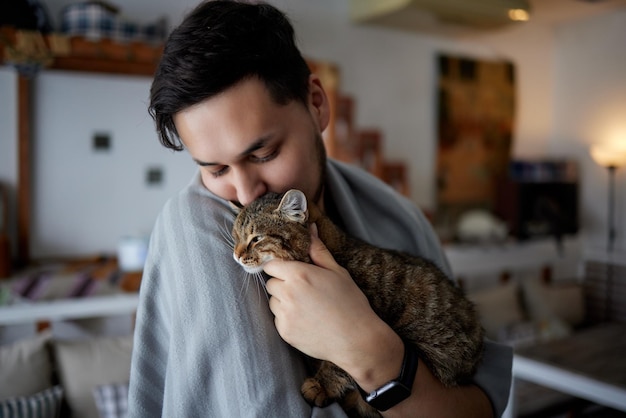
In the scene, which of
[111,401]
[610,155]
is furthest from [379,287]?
[610,155]

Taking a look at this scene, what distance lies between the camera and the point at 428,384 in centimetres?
85

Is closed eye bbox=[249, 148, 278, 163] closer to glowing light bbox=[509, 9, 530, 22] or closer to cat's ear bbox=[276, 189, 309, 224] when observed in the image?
cat's ear bbox=[276, 189, 309, 224]

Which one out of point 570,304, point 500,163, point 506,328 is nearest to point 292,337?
point 506,328

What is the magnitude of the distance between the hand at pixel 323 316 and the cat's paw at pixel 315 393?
0.07 m

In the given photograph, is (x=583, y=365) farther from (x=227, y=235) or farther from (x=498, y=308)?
(x=227, y=235)

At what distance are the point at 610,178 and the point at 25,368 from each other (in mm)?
5217

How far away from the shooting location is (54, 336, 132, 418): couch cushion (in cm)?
220

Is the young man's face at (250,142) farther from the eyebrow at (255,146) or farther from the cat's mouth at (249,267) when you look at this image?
the cat's mouth at (249,267)

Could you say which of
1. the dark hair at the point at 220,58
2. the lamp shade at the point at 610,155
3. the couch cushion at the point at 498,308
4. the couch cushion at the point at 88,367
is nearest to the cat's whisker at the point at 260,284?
the dark hair at the point at 220,58

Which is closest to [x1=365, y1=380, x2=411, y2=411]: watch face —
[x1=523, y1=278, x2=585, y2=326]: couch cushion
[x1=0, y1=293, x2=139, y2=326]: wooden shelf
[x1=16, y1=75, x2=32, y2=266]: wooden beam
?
[x1=0, y1=293, x2=139, y2=326]: wooden shelf

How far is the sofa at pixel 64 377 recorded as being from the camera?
205 centimetres

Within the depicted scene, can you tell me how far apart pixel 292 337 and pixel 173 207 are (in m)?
0.31

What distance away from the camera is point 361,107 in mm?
4469

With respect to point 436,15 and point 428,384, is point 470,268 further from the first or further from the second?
point 428,384
